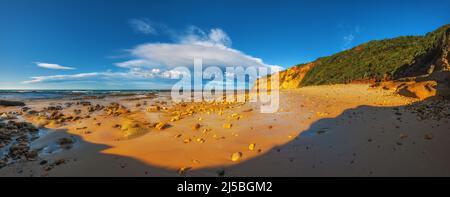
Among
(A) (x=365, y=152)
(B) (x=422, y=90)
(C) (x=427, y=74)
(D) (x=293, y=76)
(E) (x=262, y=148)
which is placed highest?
(D) (x=293, y=76)

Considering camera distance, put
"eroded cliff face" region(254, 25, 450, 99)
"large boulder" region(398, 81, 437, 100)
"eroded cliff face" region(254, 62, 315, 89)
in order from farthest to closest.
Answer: "eroded cliff face" region(254, 62, 315, 89), "large boulder" region(398, 81, 437, 100), "eroded cliff face" region(254, 25, 450, 99)

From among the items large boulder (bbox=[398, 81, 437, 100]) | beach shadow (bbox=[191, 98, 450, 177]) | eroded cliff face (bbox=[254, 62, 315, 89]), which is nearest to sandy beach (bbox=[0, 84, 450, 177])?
beach shadow (bbox=[191, 98, 450, 177])

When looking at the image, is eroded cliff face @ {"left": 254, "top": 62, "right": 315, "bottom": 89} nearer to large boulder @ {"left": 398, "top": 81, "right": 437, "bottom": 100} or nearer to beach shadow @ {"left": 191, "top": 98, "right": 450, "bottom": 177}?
large boulder @ {"left": 398, "top": 81, "right": 437, "bottom": 100}

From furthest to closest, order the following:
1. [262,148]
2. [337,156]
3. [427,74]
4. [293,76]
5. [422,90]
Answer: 1. [293,76]
2. [427,74]
3. [422,90]
4. [262,148]
5. [337,156]

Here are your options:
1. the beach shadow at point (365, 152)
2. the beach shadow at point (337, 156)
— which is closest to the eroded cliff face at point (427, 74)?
the beach shadow at point (365, 152)

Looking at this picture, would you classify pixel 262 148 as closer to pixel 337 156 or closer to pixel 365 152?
pixel 337 156

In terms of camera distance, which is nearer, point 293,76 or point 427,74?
point 427,74

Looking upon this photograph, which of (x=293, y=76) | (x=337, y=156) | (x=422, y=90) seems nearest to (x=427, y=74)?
(x=422, y=90)

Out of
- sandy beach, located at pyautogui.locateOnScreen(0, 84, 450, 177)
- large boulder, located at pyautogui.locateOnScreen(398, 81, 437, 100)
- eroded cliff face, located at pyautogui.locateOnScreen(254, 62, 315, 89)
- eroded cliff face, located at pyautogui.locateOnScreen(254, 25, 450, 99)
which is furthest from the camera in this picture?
eroded cliff face, located at pyautogui.locateOnScreen(254, 62, 315, 89)

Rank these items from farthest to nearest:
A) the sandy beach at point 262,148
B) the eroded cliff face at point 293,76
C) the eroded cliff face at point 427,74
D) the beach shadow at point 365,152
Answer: the eroded cliff face at point 293,76, the eroded cliff face at point 427,74, the sandy beach at point 262,148, the beach shadow at point 365,152

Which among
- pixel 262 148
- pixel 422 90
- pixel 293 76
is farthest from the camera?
pixel 293 76

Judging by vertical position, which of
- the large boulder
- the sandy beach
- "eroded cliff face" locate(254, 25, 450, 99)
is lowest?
the sandy beach

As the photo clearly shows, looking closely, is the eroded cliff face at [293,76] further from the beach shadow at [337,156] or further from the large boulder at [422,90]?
the beach shadow at [337,156]
